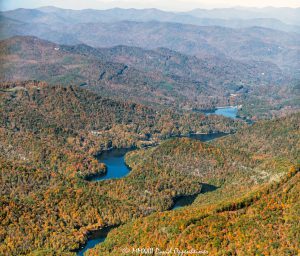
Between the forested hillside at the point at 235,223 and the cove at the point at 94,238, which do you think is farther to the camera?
the cove at the point at 94,238

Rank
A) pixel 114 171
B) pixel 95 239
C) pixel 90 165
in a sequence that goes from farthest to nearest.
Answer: pixel 114 171, pixel 90 165, pixel 95 239

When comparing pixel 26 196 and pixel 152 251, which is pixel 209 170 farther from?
pixel 152 251

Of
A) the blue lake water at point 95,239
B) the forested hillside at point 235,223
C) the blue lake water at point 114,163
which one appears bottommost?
the blue lake water at point 114,163

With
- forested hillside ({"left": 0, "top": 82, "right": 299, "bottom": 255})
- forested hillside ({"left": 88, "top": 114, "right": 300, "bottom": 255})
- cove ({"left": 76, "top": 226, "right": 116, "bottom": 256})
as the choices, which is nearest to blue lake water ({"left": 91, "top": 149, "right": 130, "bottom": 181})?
forested hillside ({"left": 0, "top": 82, "right": 299, "bottom": 255})

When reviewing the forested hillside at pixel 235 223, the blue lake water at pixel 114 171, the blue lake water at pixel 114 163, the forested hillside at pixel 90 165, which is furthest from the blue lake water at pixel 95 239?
the blue lake water at pixel 114 163

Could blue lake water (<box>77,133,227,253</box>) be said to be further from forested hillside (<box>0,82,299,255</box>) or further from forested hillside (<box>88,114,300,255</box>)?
forested hillside (<box>88,114,300,255</box>)

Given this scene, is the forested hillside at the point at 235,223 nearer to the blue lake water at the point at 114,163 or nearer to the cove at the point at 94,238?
the cove at the point at 94,238

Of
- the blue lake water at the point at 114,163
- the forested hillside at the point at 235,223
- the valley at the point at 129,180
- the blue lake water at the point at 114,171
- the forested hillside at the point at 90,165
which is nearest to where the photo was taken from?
the forested hillside at the point at 235,223

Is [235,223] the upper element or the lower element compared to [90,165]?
upper

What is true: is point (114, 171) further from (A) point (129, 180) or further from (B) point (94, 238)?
(B) point (94, 238)

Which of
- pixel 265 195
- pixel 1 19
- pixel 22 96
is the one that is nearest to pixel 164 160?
pixel 265 195

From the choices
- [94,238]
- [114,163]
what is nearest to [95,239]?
[94,238]

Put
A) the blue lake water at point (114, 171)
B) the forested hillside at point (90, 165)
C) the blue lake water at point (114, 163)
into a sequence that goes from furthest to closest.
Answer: the blue lake water at point (114, 163) → the forested hillside at point (90, 165) → the blue lake water at point (114, 171)
